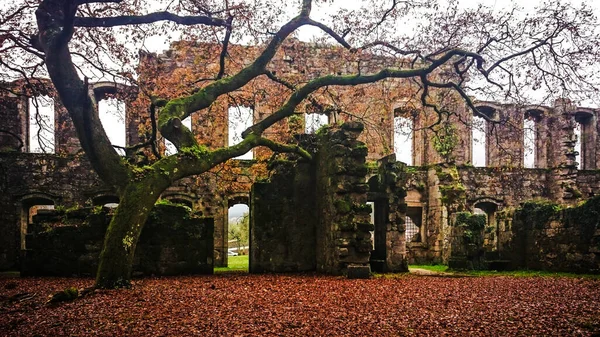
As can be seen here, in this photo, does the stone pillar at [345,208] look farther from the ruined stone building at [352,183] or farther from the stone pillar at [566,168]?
the stone pillar at [566,168]

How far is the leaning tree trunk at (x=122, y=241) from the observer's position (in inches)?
358

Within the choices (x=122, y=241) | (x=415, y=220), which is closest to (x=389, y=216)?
(x=415, y=220)

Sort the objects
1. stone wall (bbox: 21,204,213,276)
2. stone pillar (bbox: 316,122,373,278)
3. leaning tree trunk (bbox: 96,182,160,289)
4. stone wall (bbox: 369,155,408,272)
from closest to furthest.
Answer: leaning tree trunk (bbox: 96,182,160,289)
stone pillar (bbox: 316,122,373,278)
stone wall (bbox: 21,204,213,276)
stone wall (bbox: 369,155,408,272)

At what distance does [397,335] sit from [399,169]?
37.2 feet

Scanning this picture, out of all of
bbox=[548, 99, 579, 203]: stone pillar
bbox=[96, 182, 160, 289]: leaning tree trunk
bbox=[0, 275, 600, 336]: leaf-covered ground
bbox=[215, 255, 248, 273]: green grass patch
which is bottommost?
bbox=[215, 255, 248, 273]: green grass patch

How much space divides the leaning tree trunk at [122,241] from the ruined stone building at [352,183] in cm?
407

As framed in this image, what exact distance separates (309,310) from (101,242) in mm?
7772

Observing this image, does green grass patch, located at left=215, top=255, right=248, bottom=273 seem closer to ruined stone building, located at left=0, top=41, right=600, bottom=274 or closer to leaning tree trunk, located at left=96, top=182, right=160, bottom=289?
ruined stone building, located at left=0, top=41, right=600, bottom=274

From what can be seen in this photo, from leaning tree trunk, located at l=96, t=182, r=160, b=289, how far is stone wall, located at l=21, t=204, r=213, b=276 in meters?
3.27

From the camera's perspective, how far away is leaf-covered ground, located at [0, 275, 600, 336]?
19.0 feet

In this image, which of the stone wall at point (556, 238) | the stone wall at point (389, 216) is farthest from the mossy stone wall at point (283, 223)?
the stone wall at point (556, 238)

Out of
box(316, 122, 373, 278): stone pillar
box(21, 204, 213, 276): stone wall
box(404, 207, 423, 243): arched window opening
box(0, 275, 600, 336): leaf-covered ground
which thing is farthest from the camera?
box(404, 207, 423, 243): arched window opening

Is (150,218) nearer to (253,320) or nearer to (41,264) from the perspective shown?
(41,264)

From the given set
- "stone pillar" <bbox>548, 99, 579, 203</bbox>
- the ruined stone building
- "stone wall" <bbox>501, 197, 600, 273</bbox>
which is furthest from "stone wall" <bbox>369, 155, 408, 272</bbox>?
"stone pillar" <bbox>548, 99, 579, 203</bbox>
